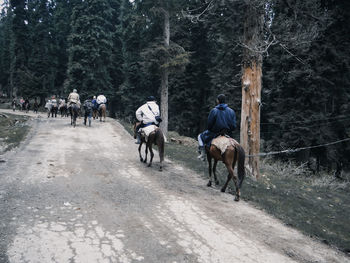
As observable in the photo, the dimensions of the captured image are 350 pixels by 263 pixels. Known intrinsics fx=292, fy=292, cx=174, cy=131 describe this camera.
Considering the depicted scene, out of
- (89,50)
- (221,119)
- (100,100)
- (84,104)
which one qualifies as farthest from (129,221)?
(89,50)

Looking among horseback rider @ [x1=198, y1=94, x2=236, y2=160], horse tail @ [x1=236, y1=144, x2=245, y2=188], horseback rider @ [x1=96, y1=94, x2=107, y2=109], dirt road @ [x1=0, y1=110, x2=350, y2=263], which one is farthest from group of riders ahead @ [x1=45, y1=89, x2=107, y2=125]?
horse tail @ [x1=236, y1=144, x2=245, y2=188]

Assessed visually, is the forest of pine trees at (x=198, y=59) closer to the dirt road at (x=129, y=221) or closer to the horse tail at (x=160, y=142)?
the horse tail at (x=160, y=142)

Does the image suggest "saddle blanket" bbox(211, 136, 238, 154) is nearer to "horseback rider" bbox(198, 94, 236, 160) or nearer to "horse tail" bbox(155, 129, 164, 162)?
"horseback rider" bbox(198, 94, 236, 160)

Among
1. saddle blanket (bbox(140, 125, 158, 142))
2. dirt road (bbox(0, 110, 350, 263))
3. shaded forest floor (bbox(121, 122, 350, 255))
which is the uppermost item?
saddle blanket (bbox(140, 125, 158, 142))

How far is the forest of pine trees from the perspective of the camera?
1239cm

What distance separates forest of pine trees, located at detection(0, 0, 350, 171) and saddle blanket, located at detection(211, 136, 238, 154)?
3290 mm

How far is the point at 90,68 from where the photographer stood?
33.0 metres

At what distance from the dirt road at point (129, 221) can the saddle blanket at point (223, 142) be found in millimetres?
1283

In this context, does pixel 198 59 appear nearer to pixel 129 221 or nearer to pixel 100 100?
pixel 100 100

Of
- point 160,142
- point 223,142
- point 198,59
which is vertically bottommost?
point 160,142

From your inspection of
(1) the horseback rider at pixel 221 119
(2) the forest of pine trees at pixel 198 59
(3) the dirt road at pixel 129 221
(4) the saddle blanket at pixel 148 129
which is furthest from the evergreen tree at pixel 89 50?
(1) the horseback rider at pixel 221 119

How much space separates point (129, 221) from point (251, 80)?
6.41m

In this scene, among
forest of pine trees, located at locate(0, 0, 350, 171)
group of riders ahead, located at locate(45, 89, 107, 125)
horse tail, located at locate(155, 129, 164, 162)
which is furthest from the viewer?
group of riders ahead, located at locate(45, 89, 107, 125)

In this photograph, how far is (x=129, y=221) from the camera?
221 inches
